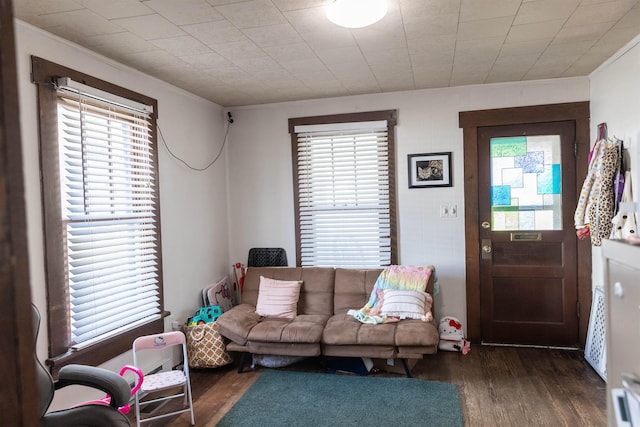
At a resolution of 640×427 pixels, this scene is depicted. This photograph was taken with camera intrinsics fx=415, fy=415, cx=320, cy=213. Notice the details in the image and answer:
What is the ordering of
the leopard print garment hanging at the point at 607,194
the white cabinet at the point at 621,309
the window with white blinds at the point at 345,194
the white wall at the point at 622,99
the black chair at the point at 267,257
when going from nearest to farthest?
the white cabinet at the point at 621,309, the white wall at the point at 622,99, the leopard print garment hanging at the point at 607,194, the window with white blinds at the point at 345,194, the black chair at the point at 267,257

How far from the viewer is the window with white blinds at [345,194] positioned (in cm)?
416

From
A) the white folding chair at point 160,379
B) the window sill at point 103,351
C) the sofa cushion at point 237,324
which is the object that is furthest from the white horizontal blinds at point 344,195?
the white folding chair at point 160,379

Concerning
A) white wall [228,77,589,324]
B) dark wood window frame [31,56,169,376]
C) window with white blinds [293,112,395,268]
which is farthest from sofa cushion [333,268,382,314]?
dark wood window frame [31,56,169,376]

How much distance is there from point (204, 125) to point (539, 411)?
12.0 feet

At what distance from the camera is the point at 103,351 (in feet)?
8.99

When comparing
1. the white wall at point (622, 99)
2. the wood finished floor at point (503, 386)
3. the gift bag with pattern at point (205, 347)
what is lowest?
the wood finished floor at point (503, 386)

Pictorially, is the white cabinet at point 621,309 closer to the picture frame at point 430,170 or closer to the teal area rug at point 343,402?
the teal area rug at point 343,402

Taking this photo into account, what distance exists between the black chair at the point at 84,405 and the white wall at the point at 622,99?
3.27 metres

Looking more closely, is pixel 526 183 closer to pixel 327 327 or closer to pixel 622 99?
pixel 622 99

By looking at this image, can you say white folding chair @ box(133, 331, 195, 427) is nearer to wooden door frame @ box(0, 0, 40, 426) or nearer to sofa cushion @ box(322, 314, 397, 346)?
sofa cushion @ box(322, 314, 397, 346)

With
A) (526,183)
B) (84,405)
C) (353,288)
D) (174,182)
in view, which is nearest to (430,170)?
(526,183)

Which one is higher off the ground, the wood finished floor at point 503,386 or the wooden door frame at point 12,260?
the wooden door frame at point 12,260

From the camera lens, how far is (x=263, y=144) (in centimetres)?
447

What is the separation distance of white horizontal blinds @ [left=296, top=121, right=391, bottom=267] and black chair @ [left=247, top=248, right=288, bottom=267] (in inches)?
8.9
